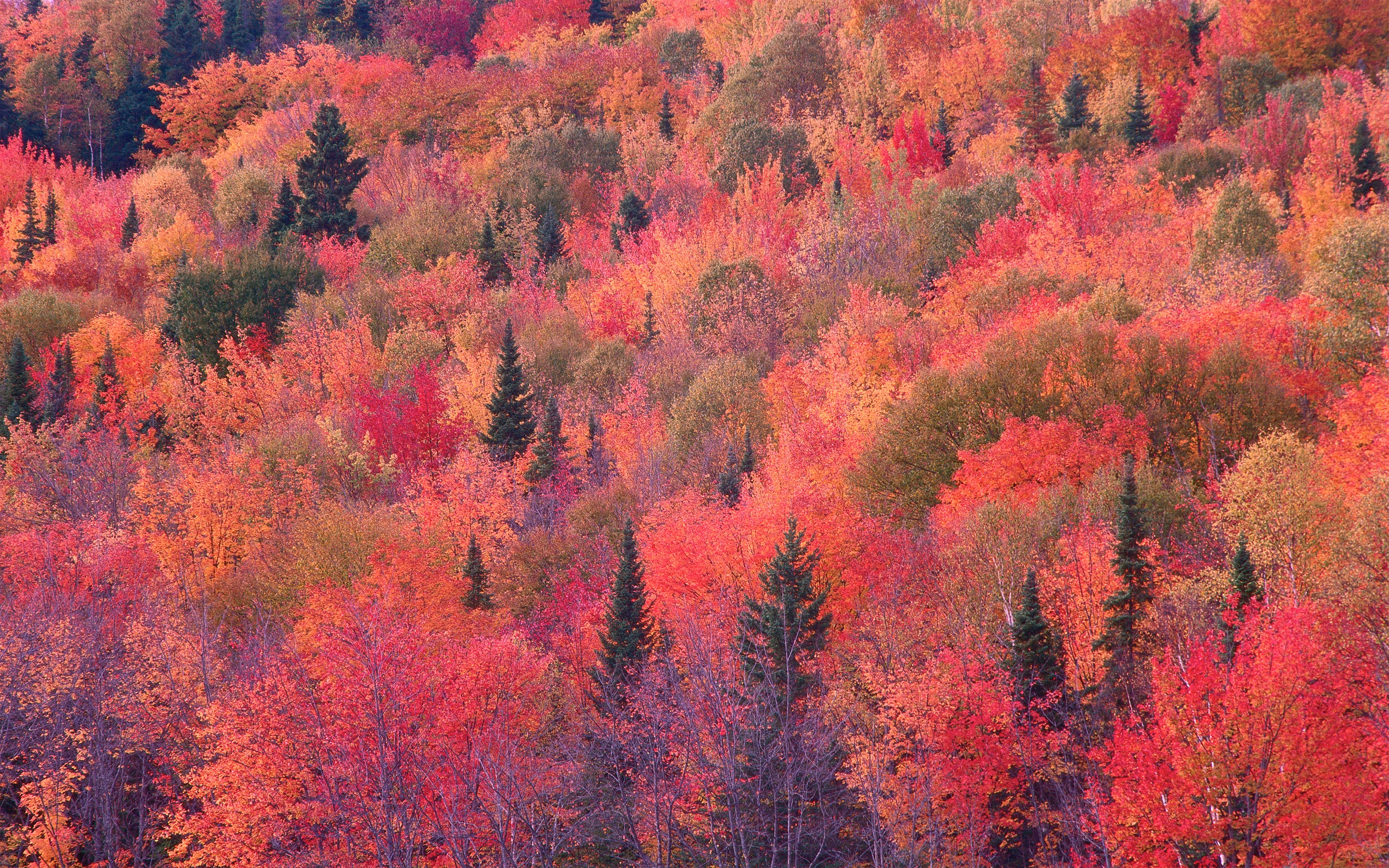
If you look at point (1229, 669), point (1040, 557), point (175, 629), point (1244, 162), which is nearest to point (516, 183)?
point (1244, 162)

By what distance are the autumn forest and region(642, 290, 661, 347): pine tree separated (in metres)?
0.47

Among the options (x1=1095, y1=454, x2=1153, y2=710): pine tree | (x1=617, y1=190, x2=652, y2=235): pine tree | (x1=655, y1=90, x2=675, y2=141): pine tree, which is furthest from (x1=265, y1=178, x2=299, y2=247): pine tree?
(x1=1095, y1=454, x2=1153, y2=710): pine tree

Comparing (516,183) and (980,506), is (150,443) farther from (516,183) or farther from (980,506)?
(980,506)

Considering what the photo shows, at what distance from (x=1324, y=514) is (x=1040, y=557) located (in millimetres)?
8174

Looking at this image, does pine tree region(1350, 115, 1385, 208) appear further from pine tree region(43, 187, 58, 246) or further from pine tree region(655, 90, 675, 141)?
pine tree region(43, 187, 58, 246)

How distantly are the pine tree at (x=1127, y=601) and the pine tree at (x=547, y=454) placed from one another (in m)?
31.8

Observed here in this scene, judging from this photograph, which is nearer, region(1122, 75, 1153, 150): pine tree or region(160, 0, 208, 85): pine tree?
region(1122, 75, 1153, 150): pine tree

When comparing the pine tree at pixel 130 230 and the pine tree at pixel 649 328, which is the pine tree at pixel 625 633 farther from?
the pine tree at pixel 130 230

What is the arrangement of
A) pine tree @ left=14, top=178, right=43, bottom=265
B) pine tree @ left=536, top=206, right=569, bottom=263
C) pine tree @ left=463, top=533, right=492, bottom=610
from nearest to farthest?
pine tree @ left=463, top=533, right=492, bottom=610
pine tree @ left=536, top=206, right=569, bottom=263
pine tree @ left=14, top=178, right=43, bottom=265

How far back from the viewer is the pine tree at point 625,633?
38.4 m

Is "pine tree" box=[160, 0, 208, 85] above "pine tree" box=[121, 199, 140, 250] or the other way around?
above

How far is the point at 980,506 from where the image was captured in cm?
4322

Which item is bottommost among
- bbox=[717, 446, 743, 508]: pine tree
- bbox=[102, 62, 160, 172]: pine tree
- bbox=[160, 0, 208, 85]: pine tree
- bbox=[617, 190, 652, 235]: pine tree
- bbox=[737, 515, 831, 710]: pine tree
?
bbox=[717, 446, 743, 508]: pine tree

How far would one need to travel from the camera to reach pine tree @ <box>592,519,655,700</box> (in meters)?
38.4
